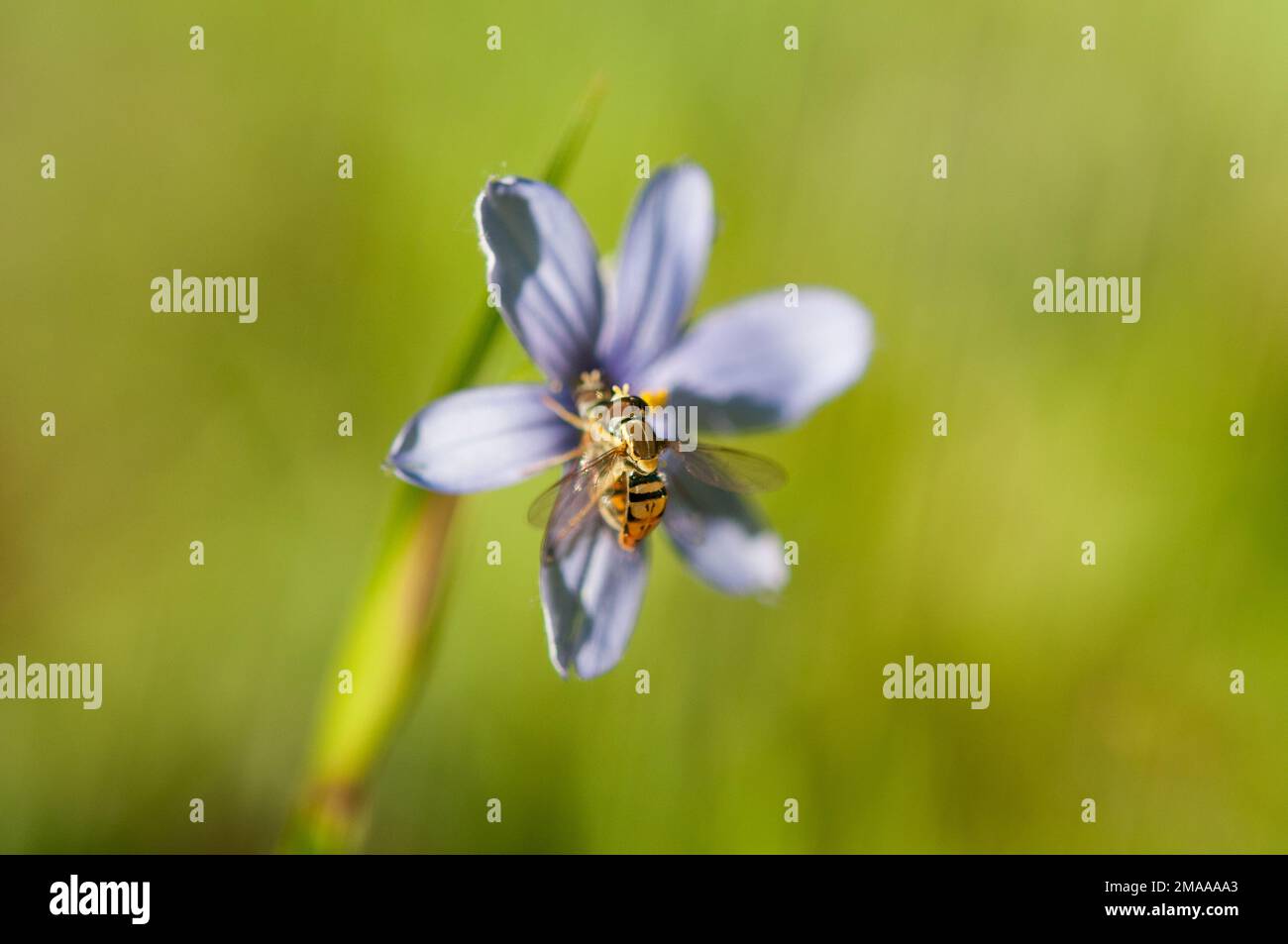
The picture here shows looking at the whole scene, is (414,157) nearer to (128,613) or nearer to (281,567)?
(281,567)

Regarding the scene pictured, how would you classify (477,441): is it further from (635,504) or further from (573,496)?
(635,504)

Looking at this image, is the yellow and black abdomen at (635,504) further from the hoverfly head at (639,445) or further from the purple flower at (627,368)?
the purple flower at (627,368)

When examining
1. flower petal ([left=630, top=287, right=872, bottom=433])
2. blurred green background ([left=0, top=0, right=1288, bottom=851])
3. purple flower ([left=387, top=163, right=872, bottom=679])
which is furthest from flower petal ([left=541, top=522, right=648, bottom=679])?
blurred green background ([left=0, top=0, right=1288, bottom=851])

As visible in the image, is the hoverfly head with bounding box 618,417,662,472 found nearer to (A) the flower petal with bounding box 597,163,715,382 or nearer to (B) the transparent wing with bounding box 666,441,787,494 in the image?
(B) the transparent wing with bounding box 666,441,787,494

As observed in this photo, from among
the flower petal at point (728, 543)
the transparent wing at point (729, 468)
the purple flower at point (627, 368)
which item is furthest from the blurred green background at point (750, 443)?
the transparent wing at point (729, 468)


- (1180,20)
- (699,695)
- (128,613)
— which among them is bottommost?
(699,695)
